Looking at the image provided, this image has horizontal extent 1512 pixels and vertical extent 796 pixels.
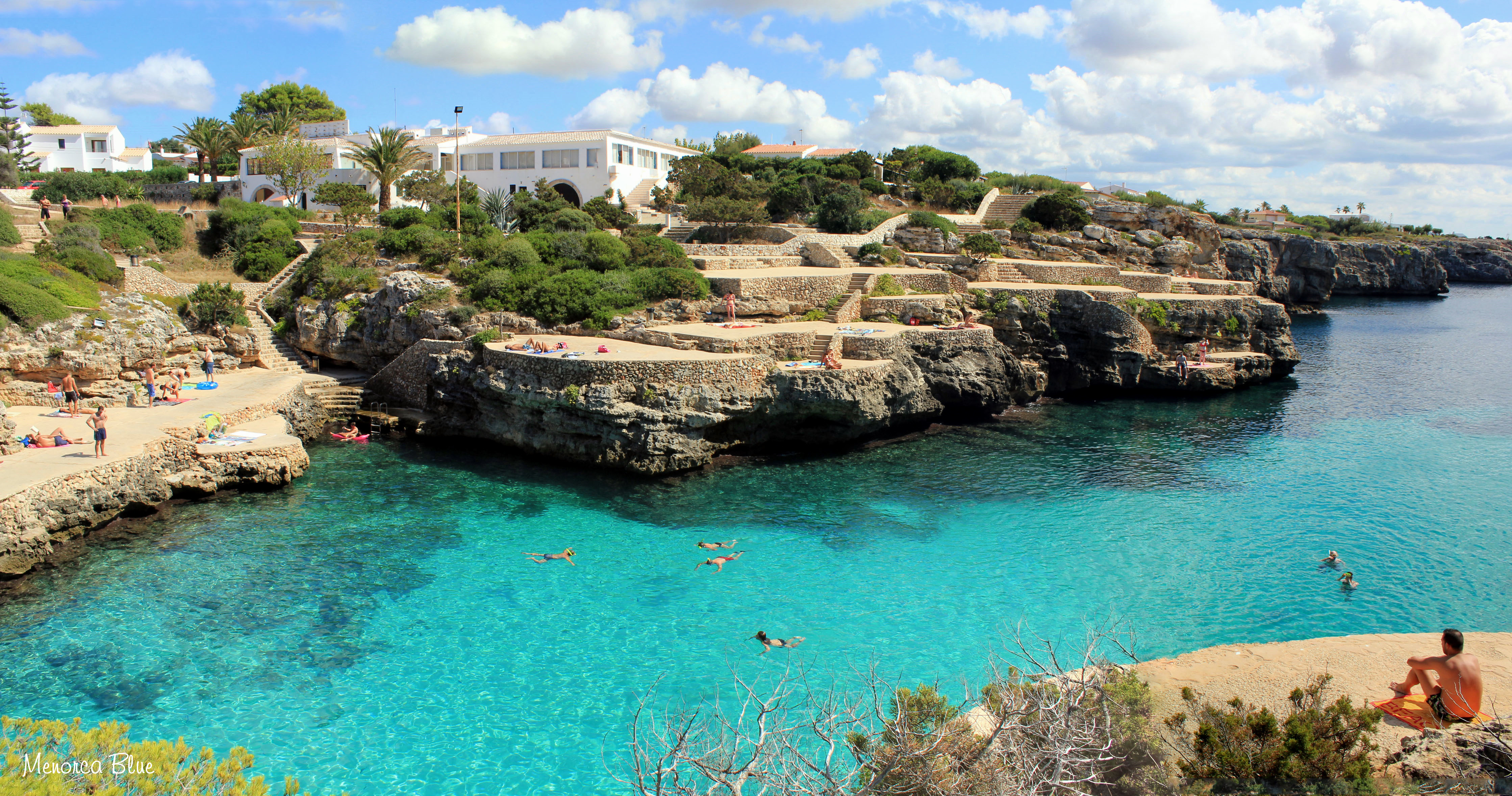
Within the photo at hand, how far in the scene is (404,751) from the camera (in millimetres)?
11078

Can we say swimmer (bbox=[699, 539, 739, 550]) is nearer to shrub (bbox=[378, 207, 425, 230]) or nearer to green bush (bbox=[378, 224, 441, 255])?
green bush (bbox=[378, 224, 441, 255])

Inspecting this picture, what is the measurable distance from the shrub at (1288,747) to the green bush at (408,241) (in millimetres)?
32421

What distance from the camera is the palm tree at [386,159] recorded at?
41.9m

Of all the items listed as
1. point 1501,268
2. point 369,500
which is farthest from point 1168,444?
point 1501,268

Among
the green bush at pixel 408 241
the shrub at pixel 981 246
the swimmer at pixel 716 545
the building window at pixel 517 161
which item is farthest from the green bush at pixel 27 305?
the shrub at pixel 981 246

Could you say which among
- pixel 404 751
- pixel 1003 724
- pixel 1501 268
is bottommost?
pixel 404 751

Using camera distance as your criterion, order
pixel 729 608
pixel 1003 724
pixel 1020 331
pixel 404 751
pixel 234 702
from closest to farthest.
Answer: pixel 1003 724, pixel 404 751, pixel 234 702, pixel 729 608, pixel 1020 331

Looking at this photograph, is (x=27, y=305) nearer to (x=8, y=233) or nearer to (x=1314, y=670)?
(x=8, y=233)

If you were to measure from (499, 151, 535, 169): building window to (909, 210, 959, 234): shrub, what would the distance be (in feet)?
76.9

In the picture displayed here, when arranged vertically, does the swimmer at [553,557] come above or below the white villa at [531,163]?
below

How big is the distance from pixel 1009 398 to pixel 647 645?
2120 cm

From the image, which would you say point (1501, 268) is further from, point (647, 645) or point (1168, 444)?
point (647, 645)

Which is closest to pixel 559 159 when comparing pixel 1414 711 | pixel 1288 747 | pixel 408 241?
pixel 408 241

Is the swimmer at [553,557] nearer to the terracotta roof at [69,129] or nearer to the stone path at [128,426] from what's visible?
the stone path at [128,426]
